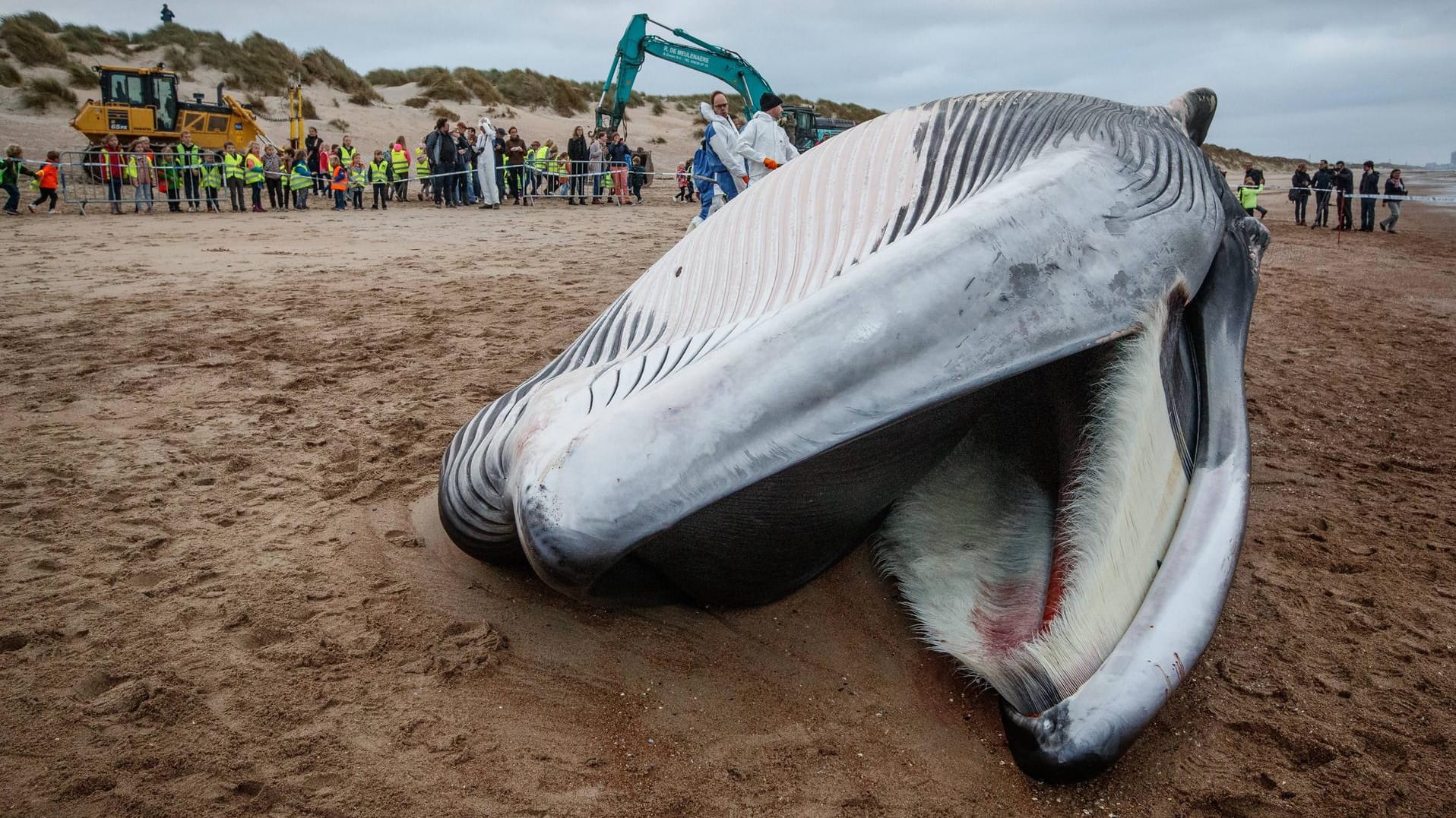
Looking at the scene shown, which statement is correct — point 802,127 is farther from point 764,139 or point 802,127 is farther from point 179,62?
point 179,62

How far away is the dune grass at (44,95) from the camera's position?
22562mm

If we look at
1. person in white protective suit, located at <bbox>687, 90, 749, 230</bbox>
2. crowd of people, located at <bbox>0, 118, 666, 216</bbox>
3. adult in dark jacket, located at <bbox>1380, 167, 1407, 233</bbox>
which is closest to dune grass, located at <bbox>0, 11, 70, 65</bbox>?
crowd of people, located at <bbox>0, 118, 666, 216</bbox>

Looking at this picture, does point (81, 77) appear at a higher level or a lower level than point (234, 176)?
higher

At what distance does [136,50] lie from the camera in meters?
29.5

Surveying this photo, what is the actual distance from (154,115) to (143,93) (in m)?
0.49

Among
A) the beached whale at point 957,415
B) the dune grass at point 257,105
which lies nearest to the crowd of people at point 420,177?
the dune grass at point 257,105

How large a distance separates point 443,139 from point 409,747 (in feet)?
59.7

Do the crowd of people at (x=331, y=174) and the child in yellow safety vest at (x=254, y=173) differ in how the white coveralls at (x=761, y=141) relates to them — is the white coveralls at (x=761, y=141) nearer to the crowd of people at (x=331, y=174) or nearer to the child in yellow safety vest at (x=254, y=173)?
the crowd of people at (x=331, y=174)

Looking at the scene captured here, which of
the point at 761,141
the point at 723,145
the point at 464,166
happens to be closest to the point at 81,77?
the point at 464,166

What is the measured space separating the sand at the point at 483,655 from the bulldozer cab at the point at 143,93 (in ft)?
56.9

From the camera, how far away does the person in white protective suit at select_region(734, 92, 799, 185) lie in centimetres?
853

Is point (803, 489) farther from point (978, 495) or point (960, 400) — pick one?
point (978, 495)

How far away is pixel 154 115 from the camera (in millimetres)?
18641

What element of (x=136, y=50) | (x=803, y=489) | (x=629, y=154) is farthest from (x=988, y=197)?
(x=136, y=50)
